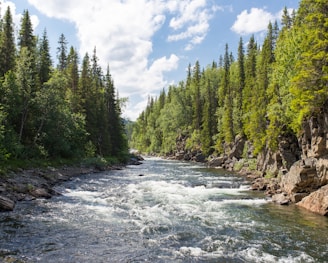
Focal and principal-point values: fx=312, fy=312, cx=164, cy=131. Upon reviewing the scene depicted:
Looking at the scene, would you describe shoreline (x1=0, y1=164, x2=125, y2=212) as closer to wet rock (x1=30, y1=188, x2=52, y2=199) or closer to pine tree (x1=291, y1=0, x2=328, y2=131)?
wet rock (x1=30, y1=188, x2=52, y2=199)

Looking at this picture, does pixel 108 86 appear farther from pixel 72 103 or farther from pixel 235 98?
pixel 235 98

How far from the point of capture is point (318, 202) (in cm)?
1938

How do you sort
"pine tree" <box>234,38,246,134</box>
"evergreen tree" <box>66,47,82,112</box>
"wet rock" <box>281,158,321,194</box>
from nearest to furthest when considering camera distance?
1. "wet rock" <box>281,158,321,194</box>
2. "evergreen tree" <box>66,47,82,112</box>
3. "pine tree" <box>234,38,246,134</box>

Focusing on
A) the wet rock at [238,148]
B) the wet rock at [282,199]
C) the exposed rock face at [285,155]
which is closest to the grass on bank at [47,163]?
the wet rock at [282,199]

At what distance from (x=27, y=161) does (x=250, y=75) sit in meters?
46.2

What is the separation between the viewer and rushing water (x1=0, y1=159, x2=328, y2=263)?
11.7 meters

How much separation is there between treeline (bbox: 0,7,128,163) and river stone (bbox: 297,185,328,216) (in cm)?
2307

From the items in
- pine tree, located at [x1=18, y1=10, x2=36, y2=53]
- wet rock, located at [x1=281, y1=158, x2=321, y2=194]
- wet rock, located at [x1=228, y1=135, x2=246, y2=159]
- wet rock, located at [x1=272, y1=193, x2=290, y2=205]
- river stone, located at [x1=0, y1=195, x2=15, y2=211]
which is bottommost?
wet rock, located at [x1=272, y1=193, x2=290, y2=205]

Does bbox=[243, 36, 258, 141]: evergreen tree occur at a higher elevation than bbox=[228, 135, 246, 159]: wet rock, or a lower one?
higher

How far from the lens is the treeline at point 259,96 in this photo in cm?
2334

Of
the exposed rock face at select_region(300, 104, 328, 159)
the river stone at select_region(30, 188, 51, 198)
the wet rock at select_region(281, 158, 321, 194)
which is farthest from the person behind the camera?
the exposed rock face at select_region(300, 104, 328, 159)

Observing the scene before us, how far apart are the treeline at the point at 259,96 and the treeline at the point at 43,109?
24269mm

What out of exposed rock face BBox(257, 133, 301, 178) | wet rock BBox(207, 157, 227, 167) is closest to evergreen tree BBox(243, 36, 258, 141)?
wet rock BBox(207, 157, 227, 167)

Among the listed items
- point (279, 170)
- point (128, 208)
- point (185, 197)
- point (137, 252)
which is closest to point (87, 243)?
point (137, 252)
